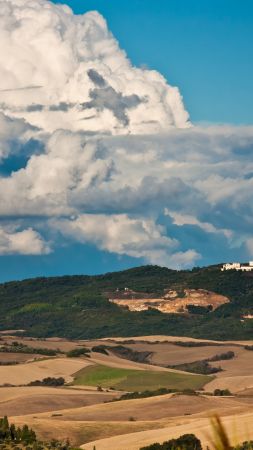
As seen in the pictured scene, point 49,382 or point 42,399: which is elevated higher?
point 49,382

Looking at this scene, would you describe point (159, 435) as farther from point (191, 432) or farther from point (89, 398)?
point (89, 398)

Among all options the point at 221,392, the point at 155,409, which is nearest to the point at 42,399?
the point at 155,409

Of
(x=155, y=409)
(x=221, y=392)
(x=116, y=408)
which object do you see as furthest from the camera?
(x=221, y=392)

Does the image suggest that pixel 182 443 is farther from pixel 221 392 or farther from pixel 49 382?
pixel 49 382

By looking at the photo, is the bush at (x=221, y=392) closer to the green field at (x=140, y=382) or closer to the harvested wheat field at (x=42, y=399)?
the green field at (x=140, y=382)

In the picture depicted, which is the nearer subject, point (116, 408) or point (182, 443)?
point (182, 443)

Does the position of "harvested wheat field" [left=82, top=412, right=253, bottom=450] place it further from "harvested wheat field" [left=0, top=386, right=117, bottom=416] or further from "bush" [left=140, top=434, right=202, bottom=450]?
"harvested wheat field" [left=0, top=386, right=117, bottom=416]

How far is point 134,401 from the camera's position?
137 m

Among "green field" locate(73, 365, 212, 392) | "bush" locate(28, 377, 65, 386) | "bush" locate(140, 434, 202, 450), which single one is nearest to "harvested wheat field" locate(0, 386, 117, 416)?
"bush" locate(28, 377, 65, 386)

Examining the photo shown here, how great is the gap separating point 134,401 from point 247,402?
16.0 meters

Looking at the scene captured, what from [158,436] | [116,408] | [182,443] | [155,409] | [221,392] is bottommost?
[182,443]

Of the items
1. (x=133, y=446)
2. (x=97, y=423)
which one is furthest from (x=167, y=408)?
(x=133, y=446)

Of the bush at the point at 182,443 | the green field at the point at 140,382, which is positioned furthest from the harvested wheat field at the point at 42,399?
the bush at the point at 182,443

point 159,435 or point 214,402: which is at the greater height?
point 214,402
